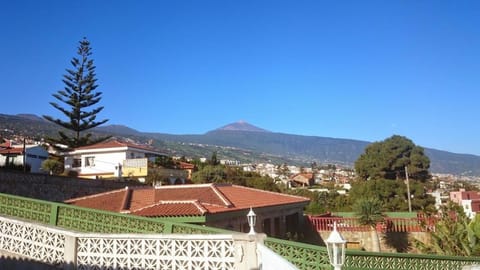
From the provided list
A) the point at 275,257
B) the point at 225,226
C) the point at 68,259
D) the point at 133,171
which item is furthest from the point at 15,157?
the point at 275,257

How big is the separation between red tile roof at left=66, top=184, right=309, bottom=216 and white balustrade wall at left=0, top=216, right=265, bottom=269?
4418 mm

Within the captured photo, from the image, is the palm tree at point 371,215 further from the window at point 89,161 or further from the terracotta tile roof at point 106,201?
the window at point 89,161

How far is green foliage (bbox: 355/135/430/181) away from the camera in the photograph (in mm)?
39125

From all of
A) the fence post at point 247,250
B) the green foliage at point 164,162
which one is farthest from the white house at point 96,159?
→ the fence post at point 247,250

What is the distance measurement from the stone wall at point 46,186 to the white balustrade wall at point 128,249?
772 centimetres

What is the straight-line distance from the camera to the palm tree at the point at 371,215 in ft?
54.3

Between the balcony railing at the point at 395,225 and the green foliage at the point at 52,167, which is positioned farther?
the green foliage at the point at 52,167

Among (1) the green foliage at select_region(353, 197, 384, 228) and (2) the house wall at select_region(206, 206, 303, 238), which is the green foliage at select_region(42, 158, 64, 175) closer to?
(2) the house wall at select_region(206, 206, 303, 238)

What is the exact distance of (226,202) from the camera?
13383mm

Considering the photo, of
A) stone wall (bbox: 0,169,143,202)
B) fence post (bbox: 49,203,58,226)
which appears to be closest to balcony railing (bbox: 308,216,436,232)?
stone wall (bbox: 0,169,143,202)

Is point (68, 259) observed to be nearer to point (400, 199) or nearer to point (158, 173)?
point (158, 173)

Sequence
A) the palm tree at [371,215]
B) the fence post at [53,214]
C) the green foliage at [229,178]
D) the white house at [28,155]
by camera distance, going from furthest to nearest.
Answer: the green foliage at [229,178]
the white house at [28,155]
the palm tree at [371,215]
the fence post at [53,214]

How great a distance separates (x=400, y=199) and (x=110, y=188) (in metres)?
23.3

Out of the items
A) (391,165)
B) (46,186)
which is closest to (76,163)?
(46,186)
